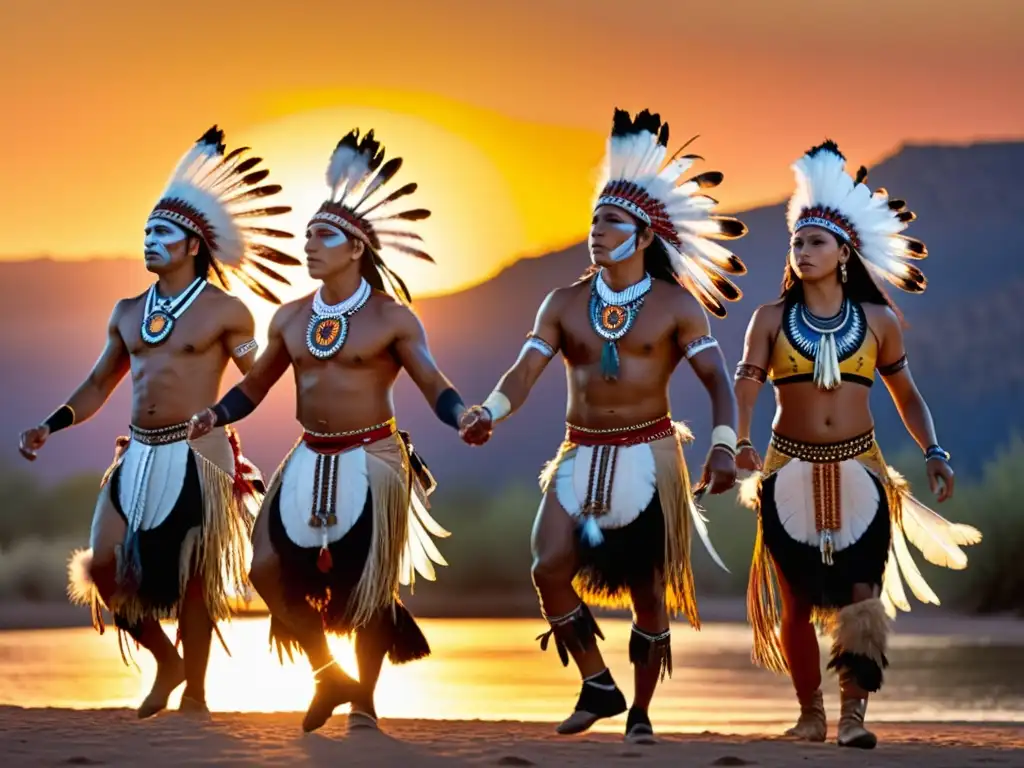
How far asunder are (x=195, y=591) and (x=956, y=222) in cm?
5636

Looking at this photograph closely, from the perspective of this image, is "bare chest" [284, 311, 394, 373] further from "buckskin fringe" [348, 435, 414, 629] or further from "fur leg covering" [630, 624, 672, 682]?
"fur leg covering" [630, 624, 672, 682]

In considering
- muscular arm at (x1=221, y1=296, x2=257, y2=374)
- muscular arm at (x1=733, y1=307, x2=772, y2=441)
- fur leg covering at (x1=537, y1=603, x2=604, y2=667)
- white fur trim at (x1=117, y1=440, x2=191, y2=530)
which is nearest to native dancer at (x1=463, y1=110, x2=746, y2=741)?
fur leg covering at (x1=537, y1=603, x2=604, y2=667)

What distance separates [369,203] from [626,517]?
1696 mm

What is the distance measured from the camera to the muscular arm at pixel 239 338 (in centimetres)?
902

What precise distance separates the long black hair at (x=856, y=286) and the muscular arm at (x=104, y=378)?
296 cm

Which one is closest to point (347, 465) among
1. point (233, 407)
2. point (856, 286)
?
point (233, 407)

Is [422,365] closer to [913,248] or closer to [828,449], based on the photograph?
[828,449]

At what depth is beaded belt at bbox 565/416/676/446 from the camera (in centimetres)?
822

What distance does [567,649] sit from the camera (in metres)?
8.22

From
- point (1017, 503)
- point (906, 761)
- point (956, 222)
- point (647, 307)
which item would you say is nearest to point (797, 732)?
point (906, 761)

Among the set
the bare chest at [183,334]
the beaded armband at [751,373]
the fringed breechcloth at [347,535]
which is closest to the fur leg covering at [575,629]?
the fringed breechcloth at [347,535]

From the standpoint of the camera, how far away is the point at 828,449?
8.52m

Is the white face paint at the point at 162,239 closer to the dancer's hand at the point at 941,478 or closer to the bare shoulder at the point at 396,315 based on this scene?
the bare shoulder at the point at 396,315

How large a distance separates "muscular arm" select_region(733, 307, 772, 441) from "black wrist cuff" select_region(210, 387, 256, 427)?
2015 mm
